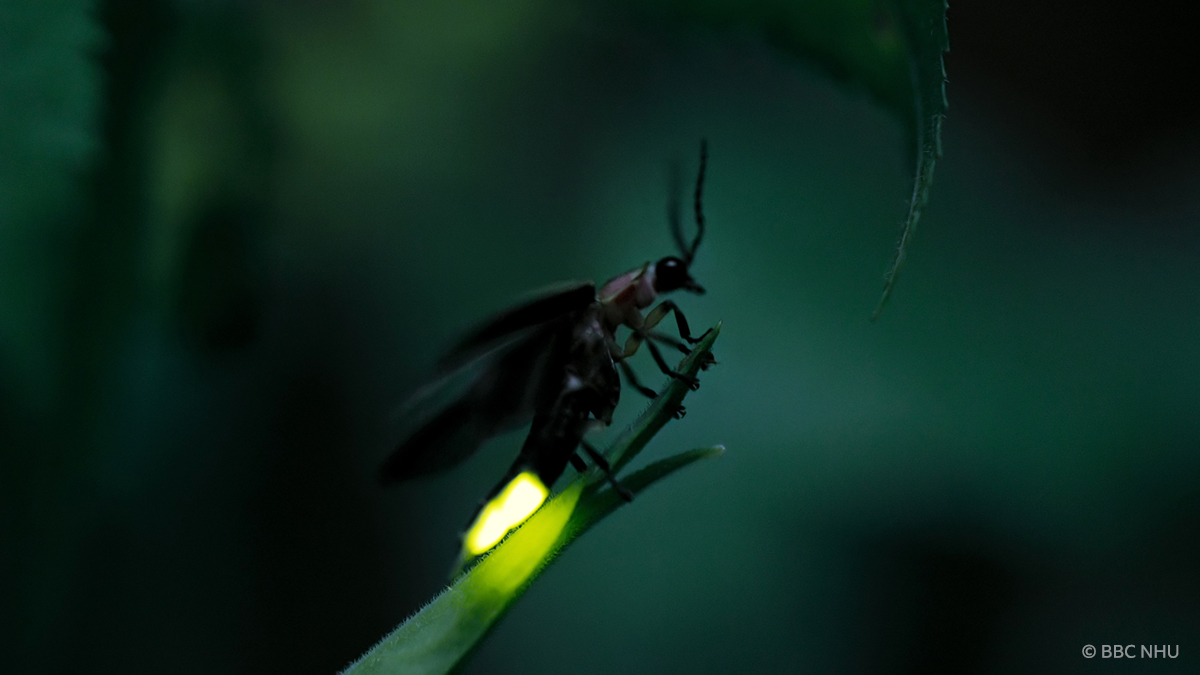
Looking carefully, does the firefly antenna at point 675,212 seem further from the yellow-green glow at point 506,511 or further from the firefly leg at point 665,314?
the yellow-green glow at point 506,511

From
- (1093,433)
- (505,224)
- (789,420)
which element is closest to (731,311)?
(789,420)

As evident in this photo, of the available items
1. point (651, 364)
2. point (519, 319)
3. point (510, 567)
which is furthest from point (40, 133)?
point (651, 364)

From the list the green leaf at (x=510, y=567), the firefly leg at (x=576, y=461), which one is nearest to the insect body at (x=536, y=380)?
the firefly leg at (x=576, y=461)

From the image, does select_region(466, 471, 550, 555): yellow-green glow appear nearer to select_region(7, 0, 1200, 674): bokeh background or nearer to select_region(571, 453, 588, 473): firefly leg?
select_region(571, 453, 588, 473): firefly leg

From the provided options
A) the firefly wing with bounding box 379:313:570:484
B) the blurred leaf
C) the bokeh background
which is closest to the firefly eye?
the firefly wing with bounding box 379:313:570:484

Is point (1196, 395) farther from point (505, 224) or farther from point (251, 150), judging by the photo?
point (251, 150)

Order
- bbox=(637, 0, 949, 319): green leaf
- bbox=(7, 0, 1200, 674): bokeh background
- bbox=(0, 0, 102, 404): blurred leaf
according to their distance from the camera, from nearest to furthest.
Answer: bbox=(637, 0, 949, 319): green leaf → bbox=(0, 0, 102, 404): blurred leaf → bbox=(7, 0, 1200, 674): bokeh background
